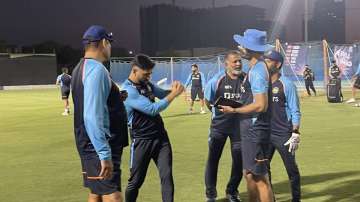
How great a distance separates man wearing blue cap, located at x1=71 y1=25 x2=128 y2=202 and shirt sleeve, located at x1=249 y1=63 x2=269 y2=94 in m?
1.33

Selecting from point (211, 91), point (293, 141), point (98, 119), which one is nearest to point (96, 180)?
point (98, 119)

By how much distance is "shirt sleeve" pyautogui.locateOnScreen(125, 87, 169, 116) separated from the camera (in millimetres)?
5627

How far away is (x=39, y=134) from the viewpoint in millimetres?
14648

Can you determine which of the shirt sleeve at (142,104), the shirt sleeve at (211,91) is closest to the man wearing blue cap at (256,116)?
the shirt sleeve at (142,104)

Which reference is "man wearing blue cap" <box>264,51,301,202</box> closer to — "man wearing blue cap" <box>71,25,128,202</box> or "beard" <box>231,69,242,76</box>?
"beard" <box>231,69,242,76</box>

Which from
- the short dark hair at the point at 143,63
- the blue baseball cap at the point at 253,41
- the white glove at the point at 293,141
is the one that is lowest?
the white glove at the point at 293,141

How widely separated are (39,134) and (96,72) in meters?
11.1

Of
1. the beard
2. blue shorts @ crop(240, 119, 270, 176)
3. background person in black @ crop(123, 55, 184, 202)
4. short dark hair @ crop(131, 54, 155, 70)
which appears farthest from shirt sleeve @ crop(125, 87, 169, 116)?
the beard

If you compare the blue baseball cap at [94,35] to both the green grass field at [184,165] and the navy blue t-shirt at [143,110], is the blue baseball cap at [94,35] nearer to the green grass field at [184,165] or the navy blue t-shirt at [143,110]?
the navy blue t-shirt at [143,110]

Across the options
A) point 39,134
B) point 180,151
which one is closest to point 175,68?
point 39,134

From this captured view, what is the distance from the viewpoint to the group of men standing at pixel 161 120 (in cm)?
411

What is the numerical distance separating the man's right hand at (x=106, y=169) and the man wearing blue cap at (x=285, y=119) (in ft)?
8.68

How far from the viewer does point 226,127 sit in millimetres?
6648

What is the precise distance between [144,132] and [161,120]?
0.91 feet
